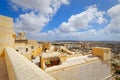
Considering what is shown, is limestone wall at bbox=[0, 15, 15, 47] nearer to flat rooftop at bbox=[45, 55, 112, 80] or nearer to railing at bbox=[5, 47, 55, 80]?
flat rooftop at bbox=[45, 55, 112, 80]

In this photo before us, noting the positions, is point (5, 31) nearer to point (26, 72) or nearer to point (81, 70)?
point (26, 72)

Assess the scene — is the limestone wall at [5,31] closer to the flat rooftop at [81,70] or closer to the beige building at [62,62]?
the beige building at [62,62]

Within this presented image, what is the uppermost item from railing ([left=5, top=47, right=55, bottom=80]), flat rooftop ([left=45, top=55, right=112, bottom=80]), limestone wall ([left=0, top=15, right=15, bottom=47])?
limestone wall ([left=0, top=15, right=15, bottom=47])

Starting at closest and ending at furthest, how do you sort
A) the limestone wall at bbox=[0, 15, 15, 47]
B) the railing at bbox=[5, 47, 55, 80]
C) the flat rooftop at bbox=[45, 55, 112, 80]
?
the railing at bbox=[5, 47, 55, 80] < the limestone wall at bbox=[0, 15, 15, 47] < the flat rooftop at bbox=[45, 55, 112, 80]

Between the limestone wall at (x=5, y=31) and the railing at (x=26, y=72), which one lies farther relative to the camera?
the limestone wall at (x=5, y=31)

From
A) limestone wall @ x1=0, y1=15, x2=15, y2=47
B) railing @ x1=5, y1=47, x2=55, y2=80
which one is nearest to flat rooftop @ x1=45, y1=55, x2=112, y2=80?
limestone wall @ x1=0, y1=15, x2=15, y2=47

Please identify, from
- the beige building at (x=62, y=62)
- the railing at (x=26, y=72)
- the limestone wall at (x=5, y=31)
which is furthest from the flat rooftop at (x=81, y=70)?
the railing at (x=26, y=72)

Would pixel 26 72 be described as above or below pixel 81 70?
above

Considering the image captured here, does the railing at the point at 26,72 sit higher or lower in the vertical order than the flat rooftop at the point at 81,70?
higher

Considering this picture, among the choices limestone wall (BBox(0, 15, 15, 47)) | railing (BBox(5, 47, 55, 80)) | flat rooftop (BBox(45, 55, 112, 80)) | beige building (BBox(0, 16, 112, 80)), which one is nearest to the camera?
railing (BBox(5, 47, 55, 80))

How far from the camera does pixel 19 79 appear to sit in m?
1.62

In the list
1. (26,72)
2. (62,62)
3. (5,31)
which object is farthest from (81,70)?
(26,72)

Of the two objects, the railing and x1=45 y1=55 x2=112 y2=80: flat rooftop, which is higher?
the railing

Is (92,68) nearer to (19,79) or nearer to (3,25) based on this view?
(3,25)
